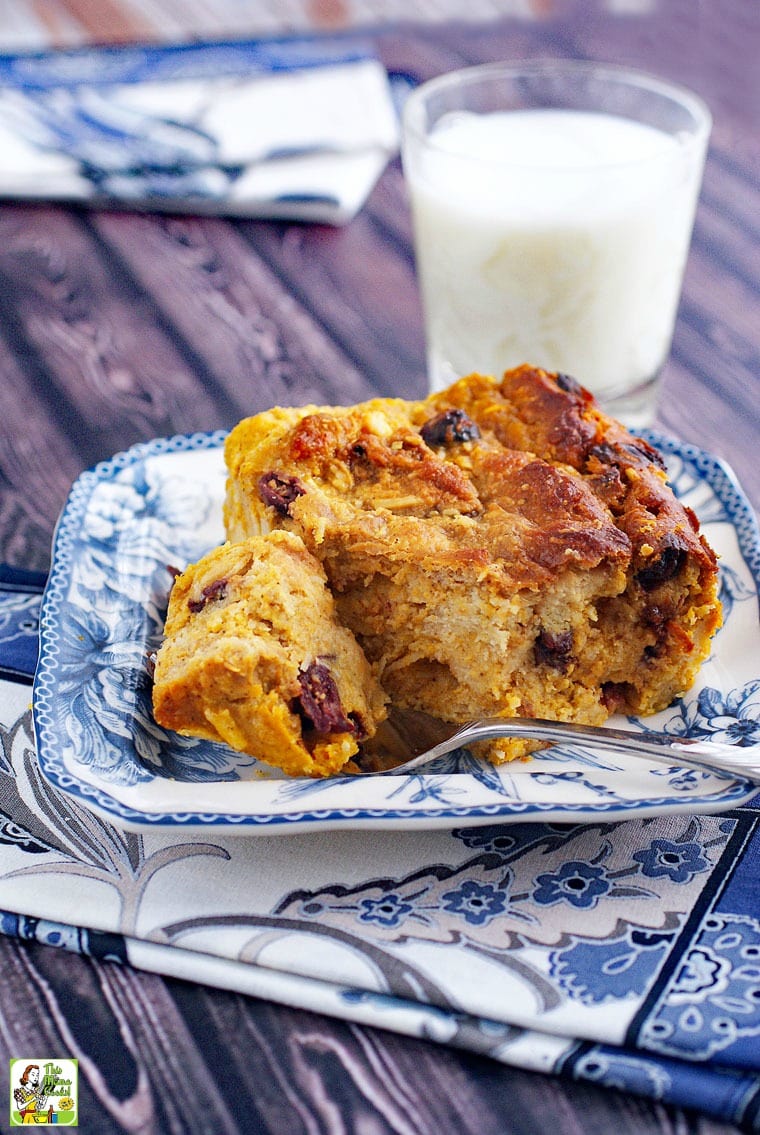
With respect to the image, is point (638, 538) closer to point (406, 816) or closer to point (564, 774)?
point (564, 774)

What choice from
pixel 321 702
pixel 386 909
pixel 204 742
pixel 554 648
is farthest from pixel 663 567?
pixel 204 742

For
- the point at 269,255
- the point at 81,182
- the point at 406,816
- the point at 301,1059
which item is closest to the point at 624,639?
the point at 406,816

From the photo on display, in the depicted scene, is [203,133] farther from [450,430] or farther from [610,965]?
[610,965]

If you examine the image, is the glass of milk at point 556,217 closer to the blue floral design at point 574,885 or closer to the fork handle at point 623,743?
the fork handle at point 623,743

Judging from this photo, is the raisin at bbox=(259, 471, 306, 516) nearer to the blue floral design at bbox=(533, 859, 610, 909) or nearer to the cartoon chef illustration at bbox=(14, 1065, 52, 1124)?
the blue floral design at bbox=(533, 859, 610, 909)
